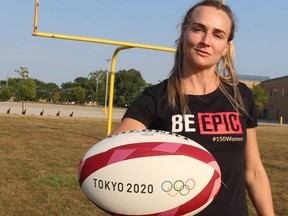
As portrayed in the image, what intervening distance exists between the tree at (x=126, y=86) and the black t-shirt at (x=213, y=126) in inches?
2977

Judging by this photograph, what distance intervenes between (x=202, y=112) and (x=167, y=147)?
0.27m

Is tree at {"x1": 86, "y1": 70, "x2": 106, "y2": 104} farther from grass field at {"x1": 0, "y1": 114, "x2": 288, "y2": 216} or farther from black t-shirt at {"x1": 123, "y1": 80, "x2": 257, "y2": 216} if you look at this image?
black t-shirt at {"x1": 123, "y1": 80, "x2": 257, "y2": 216}

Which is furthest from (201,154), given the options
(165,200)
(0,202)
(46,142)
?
(46,142)

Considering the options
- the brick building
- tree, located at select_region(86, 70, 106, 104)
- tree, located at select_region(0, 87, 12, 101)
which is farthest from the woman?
tree, located at select_region(86, 70, 106, 104)

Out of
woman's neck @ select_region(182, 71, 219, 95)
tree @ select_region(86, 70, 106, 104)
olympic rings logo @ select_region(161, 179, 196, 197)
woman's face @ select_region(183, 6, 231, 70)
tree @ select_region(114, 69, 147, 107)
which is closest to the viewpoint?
olympic rings logo @ select_region(161, 179, 196, 197)

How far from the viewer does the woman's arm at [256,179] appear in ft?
6.56

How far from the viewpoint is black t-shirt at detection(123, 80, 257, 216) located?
1.83 meters

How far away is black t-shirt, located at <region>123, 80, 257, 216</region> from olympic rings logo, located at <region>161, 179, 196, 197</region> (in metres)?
0.26

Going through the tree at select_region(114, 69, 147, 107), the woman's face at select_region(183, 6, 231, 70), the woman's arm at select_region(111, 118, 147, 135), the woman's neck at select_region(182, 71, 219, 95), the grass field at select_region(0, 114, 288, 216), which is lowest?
the grass field at select_region(0, 114, 288, 216)

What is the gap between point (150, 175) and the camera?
5.21 feet

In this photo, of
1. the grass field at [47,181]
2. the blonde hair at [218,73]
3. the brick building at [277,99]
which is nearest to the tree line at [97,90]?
the brick building at [277,99]

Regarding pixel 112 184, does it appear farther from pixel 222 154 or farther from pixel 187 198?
pixel 222 154

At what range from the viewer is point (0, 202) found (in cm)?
559

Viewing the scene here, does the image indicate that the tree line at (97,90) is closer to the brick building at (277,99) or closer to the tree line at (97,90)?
the tree line at (97,90)
